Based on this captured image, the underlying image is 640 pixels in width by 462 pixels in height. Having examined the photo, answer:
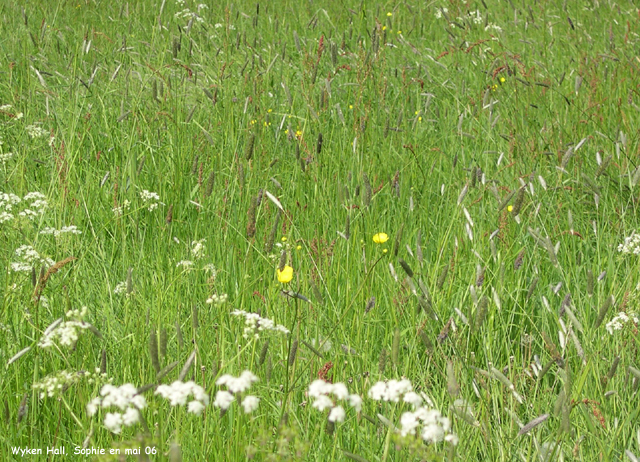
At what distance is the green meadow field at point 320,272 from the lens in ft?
3.95

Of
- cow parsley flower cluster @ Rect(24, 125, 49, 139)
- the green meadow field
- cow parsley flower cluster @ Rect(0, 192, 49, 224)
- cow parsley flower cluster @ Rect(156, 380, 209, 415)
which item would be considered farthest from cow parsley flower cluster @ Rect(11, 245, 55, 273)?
cow parsley flower cluster @ Rect(24, 125, 49, 139)

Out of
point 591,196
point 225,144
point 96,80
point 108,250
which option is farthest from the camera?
point 96,80

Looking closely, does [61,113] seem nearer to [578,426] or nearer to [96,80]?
[96,80]

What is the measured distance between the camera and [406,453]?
45.8 inches

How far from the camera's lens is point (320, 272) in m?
1.90

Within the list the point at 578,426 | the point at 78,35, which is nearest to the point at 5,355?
the point at 578,426

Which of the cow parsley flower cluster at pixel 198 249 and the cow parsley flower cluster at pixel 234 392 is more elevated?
the cow parsley flower cluster at pixel 234 392

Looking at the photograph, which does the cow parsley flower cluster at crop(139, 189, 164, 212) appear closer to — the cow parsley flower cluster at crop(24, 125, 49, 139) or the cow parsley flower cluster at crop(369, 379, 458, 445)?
the cow parsley flower cluster at crop(24, 125, 49, 139)

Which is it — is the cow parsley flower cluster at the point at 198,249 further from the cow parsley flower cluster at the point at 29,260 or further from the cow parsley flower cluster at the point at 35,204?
the cow parsley flower cluster at the point at 35,204

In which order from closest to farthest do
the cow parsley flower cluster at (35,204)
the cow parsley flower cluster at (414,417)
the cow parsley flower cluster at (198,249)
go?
the cow parsley flower cluster at (414,417) < the cow parsley flower cluster at (198,249) < the cow parsley flower cluster at (35,204)

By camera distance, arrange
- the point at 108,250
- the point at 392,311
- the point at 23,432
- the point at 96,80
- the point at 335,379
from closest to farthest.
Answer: the point at 23,432, the point at 335,379, the point at 392,311, the point at 108,250, the point at 96,80

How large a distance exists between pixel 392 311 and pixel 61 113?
200 centimetres

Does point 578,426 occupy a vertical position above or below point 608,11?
below

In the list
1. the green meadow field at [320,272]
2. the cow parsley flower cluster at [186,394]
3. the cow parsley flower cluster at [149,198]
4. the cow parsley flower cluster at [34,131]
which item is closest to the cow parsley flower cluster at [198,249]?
the green meadow field at [320,272]
